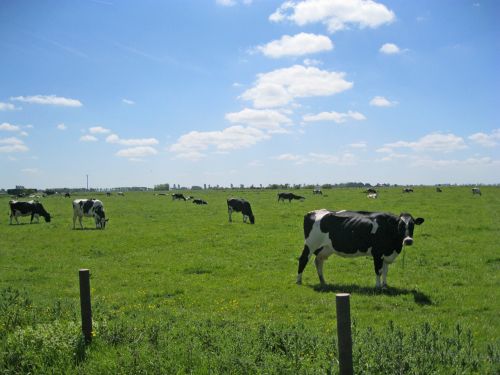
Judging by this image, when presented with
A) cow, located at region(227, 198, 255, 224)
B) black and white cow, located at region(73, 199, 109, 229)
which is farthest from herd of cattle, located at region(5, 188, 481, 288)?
black and white cow, located at region(73, 199, 109, 229)

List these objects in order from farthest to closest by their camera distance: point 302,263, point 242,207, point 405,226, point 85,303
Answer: point 242,207 → point 302,263 → point 405,226 → point 85,303

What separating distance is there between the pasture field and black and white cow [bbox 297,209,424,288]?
907mm

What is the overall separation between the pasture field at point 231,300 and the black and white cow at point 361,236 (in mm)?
907

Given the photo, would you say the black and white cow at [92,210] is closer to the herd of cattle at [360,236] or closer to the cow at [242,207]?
the cow at [242,207]

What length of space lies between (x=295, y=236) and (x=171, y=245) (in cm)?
662

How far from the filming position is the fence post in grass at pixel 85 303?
7355 millimetres

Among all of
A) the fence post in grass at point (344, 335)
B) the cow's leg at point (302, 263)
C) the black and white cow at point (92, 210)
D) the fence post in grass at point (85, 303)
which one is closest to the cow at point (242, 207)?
the black and white cow at point (92, 210)

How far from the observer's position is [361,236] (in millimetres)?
12969

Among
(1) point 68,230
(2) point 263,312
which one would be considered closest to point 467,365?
(2) point 263,312

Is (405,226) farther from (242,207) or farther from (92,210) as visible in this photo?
(92,210)

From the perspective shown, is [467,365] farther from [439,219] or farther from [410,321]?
[439,219]

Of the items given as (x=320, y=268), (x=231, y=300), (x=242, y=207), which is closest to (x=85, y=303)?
(x=231, y=300)

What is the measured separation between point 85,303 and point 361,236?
832 cm

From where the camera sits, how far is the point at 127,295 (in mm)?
12242
